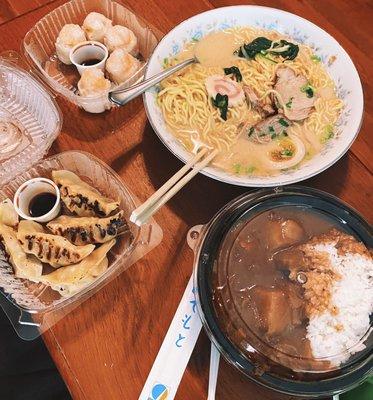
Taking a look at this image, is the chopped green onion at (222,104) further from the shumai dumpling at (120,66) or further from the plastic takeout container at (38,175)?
the plastic takeout container at (38,175)

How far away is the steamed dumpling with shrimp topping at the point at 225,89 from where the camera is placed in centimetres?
182

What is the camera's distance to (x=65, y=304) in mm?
1400

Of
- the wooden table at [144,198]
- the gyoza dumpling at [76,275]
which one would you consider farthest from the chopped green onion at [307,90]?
the gyoza dumpling at [76,275]

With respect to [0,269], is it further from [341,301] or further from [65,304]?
[341,301]

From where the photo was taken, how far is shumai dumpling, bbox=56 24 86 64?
185 centimetres

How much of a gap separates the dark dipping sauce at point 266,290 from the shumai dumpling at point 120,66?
0.81m

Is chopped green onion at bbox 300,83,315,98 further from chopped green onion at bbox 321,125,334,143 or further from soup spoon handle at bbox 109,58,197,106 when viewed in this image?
soup spoon handle at bbox 109,58,197,106

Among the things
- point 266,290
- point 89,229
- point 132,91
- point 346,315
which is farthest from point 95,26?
point 346,315

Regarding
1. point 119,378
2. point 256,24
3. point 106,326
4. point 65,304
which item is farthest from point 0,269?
point 256,24

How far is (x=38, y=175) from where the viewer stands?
158cm

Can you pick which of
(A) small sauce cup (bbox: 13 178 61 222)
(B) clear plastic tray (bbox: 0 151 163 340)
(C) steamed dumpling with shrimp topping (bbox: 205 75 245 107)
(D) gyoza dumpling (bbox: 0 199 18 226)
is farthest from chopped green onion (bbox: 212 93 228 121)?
(D) gyoza dumpling (bbox: 0 199 18 226)

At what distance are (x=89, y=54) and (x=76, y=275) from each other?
0.97m

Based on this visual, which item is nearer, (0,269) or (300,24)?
(0,269)

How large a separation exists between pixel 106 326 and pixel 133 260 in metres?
0.23
